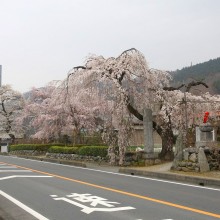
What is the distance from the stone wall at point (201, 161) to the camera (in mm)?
14477

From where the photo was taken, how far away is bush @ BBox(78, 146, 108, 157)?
20781 millimetres

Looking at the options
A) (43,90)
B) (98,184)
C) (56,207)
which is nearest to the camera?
(56,207)

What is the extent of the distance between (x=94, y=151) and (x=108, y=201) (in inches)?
519

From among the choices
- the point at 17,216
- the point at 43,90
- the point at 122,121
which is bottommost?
the point at 17,216

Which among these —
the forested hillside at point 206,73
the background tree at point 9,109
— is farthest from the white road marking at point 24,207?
the forested hillside at point 206,73

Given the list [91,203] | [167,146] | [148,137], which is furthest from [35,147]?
[91,203]

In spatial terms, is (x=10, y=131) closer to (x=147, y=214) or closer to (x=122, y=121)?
(x=122, y=121)

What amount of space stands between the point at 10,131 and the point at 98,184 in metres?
42.9

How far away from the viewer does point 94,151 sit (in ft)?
71.5

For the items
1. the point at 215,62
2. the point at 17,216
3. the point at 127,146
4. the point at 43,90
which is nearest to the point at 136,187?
the point at 17,216

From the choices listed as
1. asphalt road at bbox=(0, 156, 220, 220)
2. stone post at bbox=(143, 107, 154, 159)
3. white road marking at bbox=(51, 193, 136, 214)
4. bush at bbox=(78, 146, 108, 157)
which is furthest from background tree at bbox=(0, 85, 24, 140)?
white road marking at bbox=(51, 193, 136, 214)

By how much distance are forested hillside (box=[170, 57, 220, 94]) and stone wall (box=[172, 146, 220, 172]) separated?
37966mm

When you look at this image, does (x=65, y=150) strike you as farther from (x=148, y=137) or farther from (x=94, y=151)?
(x=148, y=137)

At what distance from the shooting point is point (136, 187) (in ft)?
37.3
